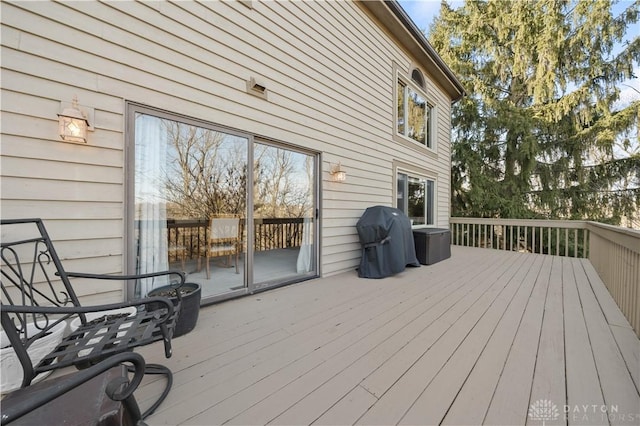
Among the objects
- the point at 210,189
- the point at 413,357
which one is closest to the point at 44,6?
the point at 210,189

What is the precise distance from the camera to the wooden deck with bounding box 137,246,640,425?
1.36 meters

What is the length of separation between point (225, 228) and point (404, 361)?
2.33m

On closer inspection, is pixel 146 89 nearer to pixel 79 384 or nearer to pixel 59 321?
pixel 59 321

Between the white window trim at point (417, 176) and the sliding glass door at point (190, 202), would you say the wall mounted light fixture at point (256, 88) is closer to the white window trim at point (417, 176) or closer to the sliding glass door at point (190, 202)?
the sliding glass door at point (190, 202)

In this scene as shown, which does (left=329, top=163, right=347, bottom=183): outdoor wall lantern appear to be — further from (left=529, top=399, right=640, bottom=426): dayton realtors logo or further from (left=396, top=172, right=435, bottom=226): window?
(left=529, top=399, right=640, bottom=426): dayton realtors logo

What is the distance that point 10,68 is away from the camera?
5.86 feet

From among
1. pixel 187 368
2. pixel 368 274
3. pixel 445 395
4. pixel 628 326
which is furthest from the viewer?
pixel 368 274

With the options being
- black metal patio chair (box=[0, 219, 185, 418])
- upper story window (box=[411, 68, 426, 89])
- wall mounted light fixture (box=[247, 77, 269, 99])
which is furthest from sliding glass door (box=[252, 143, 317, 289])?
upper story window (box=[411, 68, 426, 89])

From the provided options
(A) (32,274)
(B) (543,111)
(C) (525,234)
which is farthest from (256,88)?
(B) (543,111)

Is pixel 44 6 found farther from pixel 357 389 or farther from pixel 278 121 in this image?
pixel 357 389

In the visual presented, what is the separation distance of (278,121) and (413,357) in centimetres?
287

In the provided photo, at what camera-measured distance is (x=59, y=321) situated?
155 centimetres

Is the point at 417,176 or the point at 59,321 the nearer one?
the point at 59,321

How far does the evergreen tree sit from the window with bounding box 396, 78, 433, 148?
3.11m
